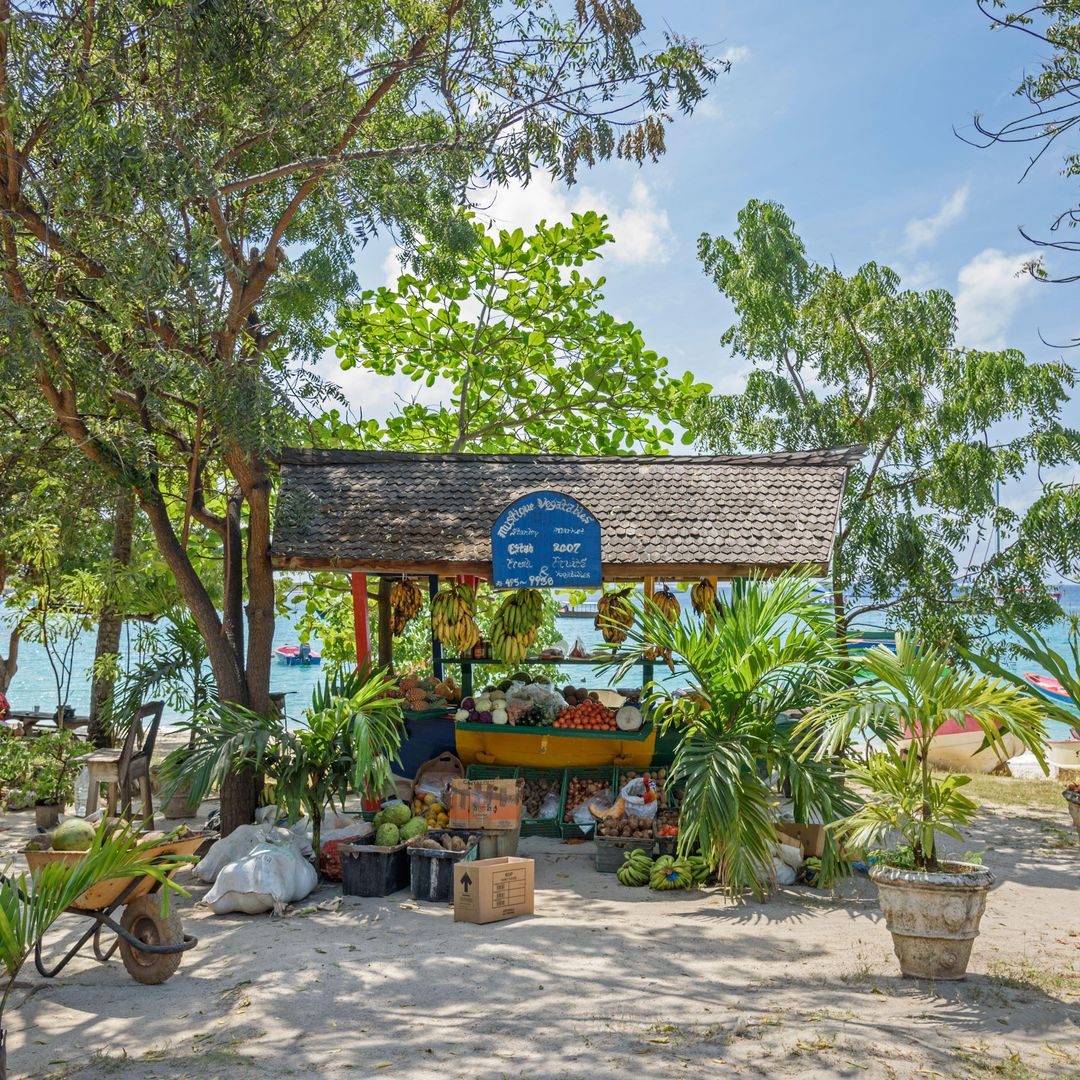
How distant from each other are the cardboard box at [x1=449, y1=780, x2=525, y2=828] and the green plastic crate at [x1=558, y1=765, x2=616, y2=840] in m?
0.99

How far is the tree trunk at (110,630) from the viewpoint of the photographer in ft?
41.6

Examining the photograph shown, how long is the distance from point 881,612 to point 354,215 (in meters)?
7.31

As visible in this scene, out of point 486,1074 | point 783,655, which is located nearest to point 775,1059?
point 486,1074

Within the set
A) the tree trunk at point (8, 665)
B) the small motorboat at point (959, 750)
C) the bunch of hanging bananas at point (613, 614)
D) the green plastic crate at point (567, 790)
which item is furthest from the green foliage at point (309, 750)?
the small motorboat at point (959, 750)

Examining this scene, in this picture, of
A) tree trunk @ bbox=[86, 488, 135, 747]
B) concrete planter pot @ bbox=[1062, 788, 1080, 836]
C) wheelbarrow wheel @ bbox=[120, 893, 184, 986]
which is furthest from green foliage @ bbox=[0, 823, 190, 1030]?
tree trunk @ bbox=[86, 488, 135, 747]

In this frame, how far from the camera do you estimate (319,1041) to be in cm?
495

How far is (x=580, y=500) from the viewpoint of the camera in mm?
10250

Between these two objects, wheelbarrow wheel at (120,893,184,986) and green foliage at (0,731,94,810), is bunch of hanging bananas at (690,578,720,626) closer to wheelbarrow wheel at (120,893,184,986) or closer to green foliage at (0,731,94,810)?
wheelbarrow wheel at (120,893,184,986)

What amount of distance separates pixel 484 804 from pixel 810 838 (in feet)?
8.61

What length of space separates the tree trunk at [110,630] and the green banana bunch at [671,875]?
718 cm

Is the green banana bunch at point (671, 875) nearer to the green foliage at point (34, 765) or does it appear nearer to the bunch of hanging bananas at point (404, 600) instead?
the bunch of hanging bananas at point (404, 600)

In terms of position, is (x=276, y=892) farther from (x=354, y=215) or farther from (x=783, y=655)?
(x=354, y=215)

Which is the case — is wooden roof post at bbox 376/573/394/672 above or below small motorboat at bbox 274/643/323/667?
below

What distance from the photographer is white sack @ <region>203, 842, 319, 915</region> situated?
7480 mm
